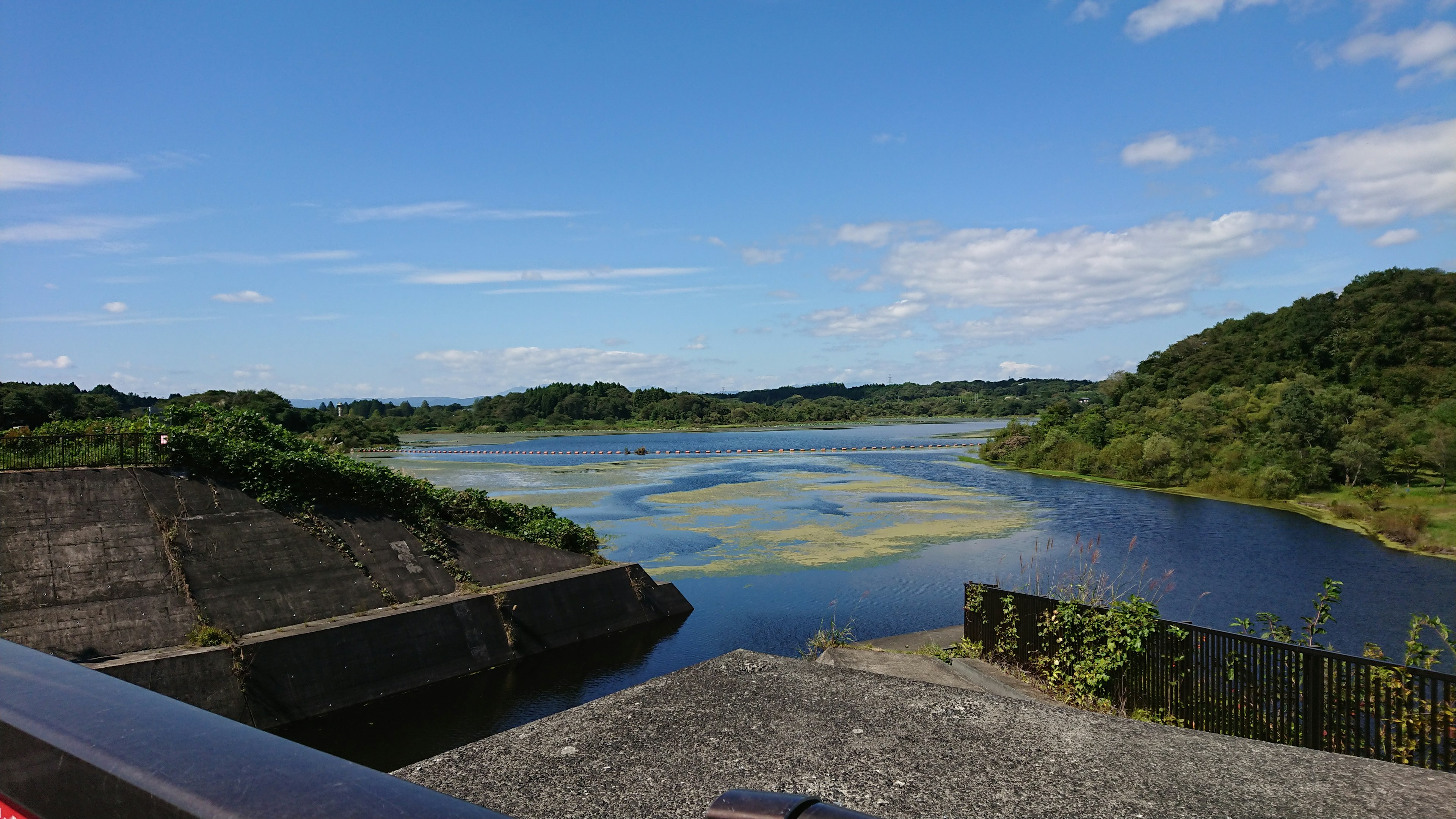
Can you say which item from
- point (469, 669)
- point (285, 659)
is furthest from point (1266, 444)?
point (285, 659)

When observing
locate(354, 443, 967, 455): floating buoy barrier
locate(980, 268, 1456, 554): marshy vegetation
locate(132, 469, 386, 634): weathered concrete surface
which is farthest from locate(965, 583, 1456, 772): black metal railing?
locate(354, 443, 967, 455): floating buoy barrier

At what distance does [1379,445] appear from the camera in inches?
1435

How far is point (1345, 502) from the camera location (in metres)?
33.8

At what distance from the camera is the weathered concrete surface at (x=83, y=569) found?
10984 millimetres

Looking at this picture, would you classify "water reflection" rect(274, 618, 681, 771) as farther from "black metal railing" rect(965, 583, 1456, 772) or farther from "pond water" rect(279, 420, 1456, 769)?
"black metal railing" rect(965, 583, 1456, 772)

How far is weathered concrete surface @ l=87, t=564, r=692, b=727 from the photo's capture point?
36.6 feet

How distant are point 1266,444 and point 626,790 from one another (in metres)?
43.7

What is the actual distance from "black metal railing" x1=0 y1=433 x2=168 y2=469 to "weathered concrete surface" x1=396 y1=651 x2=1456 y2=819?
10796mm

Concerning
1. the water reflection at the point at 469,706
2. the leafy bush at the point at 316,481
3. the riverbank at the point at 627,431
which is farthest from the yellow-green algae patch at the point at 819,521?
the riverbank at the point at 627,431

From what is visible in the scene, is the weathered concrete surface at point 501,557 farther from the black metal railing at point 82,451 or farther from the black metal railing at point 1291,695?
the black metal railing at point 1291,695

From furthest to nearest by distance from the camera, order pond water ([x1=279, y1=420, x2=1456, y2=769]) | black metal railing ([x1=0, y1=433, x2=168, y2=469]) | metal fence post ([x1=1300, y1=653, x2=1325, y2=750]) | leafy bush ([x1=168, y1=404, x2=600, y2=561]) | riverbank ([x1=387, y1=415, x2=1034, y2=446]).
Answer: riverbank ([x1=387, y1=415, x2=1034, y2=446]), leafy bush ([x1=168, y1=404, x2=600, y2=561]), pond water ([x1=279, y1=420, x2=1456, y2=769]), black metal railing ([x1=0, y1=433, x2=168, y2=469]), metal fence post ([x1=1300, y1=653, x2=1325, y2=750])

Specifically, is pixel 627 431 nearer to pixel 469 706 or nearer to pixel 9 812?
pixel 469 706

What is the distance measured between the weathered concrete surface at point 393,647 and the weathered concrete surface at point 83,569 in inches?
26.5

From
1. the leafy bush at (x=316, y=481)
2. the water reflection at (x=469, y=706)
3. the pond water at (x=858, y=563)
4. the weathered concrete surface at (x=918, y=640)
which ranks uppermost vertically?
the leafy bush at (x=316, y=481)
